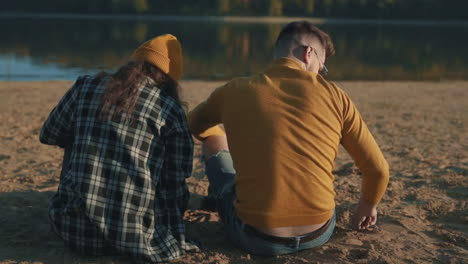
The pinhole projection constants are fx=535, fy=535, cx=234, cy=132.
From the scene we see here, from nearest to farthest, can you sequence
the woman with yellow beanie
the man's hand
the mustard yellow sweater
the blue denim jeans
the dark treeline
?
1. the mustard yellow sweater
2. the woman with yellow beanie
3. the blue denim jeans
4. the man's hand
5. the dark treeline

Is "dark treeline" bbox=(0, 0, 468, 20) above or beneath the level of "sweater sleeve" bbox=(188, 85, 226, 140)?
beneath

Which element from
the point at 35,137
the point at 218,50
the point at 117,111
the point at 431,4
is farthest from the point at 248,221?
the point at 431,4

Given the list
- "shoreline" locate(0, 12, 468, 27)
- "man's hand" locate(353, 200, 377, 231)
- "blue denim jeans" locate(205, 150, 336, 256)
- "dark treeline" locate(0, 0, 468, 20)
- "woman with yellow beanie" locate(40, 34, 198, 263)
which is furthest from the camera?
"dark treeline" locate(0, 0, 468, 20)

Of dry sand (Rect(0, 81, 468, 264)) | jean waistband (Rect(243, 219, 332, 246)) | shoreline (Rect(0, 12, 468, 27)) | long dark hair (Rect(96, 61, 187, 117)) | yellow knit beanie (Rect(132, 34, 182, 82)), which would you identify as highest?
yellow knit beanie (Rect(132, 34, 182, 82))

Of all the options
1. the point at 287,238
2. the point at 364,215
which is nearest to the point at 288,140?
the point at 287,238

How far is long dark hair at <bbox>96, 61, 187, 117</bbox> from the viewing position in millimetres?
2400

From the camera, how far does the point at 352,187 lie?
3998 millimetres

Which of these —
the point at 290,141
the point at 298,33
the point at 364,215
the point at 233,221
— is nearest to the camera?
the point at 290,141

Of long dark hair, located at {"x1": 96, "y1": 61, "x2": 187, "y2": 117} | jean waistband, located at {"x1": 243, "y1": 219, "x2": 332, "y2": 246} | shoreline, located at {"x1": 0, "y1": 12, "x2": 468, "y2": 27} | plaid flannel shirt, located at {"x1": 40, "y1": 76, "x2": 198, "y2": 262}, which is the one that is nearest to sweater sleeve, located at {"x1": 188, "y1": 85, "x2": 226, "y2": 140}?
plaid flannel shirt, located at {"x1": 40, "y1": 76, "x2": 198, "y2": 262}

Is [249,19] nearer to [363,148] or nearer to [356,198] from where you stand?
[356,198]

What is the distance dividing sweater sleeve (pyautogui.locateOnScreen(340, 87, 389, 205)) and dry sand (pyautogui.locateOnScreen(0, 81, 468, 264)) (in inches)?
17.9

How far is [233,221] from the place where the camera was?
8.64 feet

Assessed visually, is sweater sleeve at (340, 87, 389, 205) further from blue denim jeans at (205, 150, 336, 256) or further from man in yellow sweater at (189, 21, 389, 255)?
blue denim jeans at (205, 150, 336, 256)

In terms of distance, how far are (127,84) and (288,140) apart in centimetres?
77
